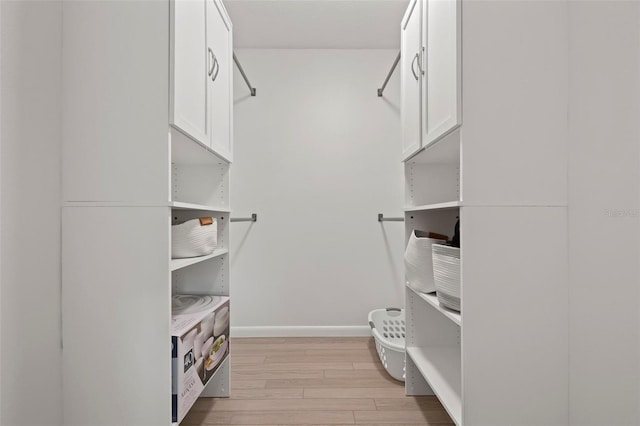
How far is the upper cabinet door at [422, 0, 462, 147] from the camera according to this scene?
105 centimetres

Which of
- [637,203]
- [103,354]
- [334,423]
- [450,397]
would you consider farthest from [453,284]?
[103,354]

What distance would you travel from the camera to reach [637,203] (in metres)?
0.87

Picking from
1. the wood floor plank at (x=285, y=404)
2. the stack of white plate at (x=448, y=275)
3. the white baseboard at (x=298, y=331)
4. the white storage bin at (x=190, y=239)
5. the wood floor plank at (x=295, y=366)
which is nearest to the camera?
the stack of white plate at (x=448, y=275)

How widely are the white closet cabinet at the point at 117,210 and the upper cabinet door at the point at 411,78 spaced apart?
37.3 inches

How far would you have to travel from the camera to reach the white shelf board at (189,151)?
123cm

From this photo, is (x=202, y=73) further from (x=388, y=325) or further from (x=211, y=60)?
(x=388, y=325)

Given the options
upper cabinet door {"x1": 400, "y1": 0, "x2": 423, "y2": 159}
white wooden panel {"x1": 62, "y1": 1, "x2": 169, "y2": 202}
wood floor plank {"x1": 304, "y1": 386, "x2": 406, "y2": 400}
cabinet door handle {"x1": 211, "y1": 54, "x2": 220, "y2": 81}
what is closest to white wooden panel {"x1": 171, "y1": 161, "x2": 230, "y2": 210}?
cabinet door handle {"x1": 211, "y1": 54, "x2": 220, "y2": 81}

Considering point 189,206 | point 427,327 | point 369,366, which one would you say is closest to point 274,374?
point 369,366

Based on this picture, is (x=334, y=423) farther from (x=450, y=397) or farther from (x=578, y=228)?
(x=578, y=228)

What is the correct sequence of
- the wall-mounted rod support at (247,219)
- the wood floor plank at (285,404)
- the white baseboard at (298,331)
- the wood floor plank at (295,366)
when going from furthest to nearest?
the white baseboard at (298,331) < the wall-mounted rod support at (247,219) < the wood floor plank at (295,366) < the wood floor plank at (285,404)

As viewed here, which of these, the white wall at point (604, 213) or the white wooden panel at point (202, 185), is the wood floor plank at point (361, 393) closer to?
the white wall at point (604, 213)

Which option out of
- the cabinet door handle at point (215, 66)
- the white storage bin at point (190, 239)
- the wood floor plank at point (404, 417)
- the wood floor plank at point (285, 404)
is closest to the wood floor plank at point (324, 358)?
the wood floor plank at point (285, 404)

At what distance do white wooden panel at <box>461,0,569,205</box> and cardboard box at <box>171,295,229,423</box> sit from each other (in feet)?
3.54

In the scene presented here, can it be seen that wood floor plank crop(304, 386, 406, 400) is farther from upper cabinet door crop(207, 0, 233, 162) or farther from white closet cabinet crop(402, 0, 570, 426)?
upper cabinet door crop(207, 0, 233, 162)
